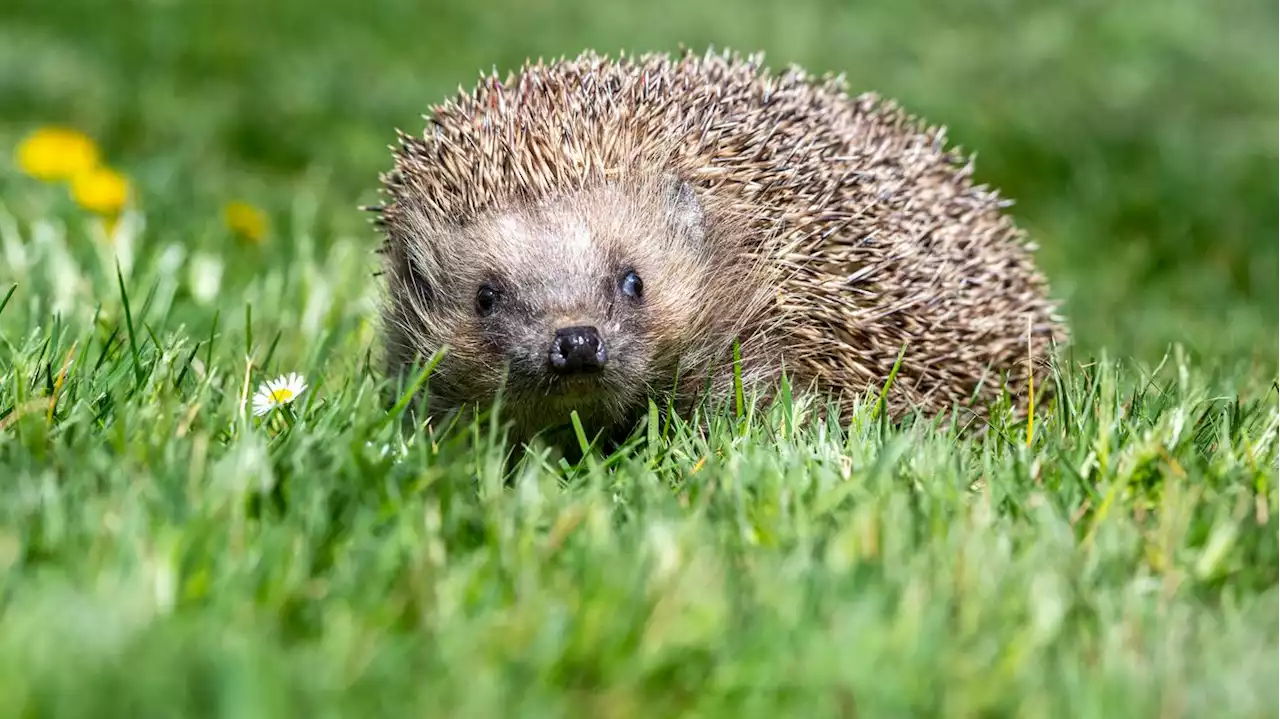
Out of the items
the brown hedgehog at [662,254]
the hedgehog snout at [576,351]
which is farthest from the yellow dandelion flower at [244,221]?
the hedgehog snout at [576,351]

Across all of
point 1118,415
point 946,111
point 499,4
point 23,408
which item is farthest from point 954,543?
point 499,4

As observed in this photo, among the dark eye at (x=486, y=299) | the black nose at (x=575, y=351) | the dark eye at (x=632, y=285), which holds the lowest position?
the black nose at (x=575, y=351)

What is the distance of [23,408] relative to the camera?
2.83m

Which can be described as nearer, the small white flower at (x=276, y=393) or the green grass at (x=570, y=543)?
the green grass at (x=570, y=543)

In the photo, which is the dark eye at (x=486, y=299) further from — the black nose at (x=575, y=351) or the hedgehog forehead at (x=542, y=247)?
the black nose at (x=575, y=351)

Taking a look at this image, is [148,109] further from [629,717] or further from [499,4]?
[629,717]

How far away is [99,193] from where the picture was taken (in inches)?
217

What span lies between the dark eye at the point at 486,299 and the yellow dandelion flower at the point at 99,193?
2.41 meters

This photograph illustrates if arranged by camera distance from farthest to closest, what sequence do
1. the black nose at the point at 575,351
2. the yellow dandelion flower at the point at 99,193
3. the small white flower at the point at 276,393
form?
the yellow dandelion flower at the point at 99,193 → the black nose at the point at 575,351 → the small white flower at the point at 276,393

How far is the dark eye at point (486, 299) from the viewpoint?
12.0ft

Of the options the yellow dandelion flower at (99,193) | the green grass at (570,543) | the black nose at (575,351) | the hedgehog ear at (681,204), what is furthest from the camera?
the yellow dandelion flower at (99,193)

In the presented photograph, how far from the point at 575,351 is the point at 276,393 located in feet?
2.21

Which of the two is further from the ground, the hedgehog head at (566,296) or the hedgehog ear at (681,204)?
the hedgehog ear at (681,204)

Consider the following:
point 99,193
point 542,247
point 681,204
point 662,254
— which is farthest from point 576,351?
point 99,193
